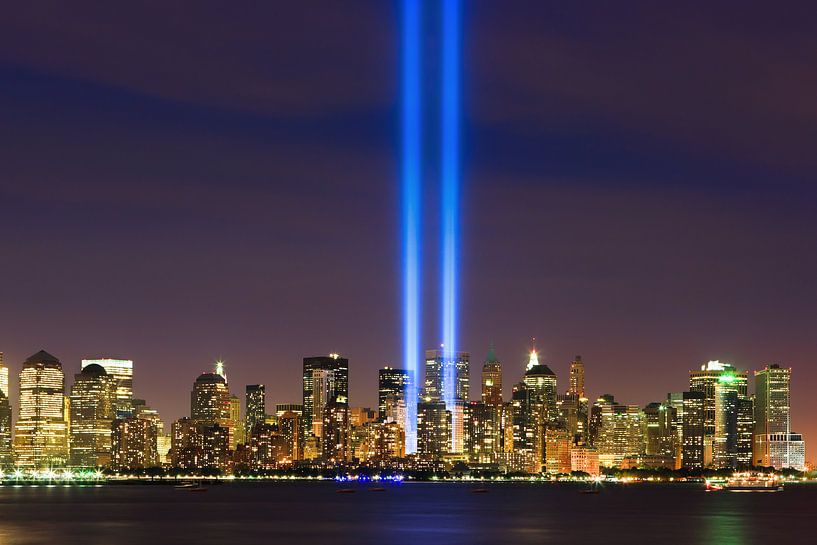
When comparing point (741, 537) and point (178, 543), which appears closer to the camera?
point (178, 543)

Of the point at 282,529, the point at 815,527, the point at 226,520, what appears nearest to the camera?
the point at 282,529

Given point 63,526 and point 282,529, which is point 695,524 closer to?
point 282,529

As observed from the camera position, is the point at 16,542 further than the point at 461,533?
No

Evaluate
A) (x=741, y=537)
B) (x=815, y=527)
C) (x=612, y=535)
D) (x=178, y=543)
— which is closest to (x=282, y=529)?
(x=178, y=543)

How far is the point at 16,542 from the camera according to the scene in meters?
132

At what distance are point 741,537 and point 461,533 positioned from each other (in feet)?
94.0

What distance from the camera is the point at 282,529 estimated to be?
15425cm

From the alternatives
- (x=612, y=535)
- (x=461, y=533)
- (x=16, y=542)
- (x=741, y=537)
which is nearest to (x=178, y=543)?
(x=16, y=542)

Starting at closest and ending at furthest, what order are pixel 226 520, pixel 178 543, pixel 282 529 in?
pixel 178 543
pixel 282 529
pixel 226 520

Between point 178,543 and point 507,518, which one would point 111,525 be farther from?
point 507,518

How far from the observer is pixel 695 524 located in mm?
168500

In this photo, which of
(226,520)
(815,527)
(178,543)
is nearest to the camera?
(178,543)

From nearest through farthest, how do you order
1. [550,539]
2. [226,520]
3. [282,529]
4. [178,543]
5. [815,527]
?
[178,543] → [550,539] → [282,529] → [815,527] → [226,520]

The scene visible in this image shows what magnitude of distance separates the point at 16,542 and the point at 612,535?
59.7 metres
